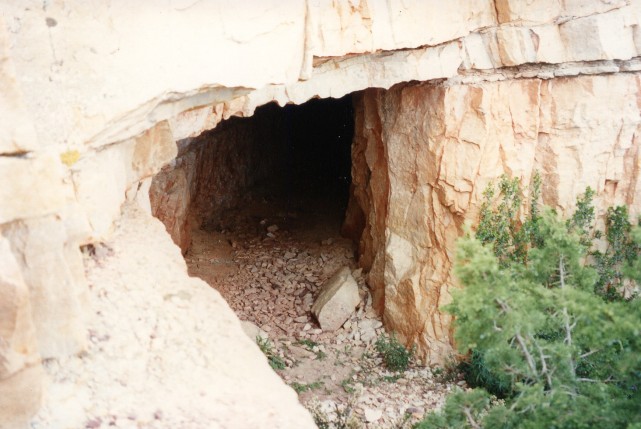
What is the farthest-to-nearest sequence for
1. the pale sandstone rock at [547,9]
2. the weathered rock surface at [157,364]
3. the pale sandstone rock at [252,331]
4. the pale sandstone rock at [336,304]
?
the pale sandstone rock at [336,304] → the pale sandstone rock at [252,331] → the pale sandstone rock at [547,9] → the weathered rock surface at [157,364]

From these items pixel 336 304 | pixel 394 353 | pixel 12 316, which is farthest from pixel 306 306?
pixel 12 316

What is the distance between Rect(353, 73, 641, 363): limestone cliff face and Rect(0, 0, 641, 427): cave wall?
2 cm

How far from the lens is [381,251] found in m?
8.65

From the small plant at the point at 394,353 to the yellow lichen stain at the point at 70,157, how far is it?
4.98 meters

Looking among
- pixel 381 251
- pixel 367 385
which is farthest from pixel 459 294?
pixel 381 251

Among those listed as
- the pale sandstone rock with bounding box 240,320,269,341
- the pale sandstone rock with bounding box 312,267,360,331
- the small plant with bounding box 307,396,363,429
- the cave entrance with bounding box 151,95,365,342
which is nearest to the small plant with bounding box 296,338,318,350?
the cave entrance with bounding box 151,95,365,342

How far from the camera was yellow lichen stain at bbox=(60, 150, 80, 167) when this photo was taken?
13.4ft

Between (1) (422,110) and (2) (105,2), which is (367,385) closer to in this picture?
(1) (422,110)

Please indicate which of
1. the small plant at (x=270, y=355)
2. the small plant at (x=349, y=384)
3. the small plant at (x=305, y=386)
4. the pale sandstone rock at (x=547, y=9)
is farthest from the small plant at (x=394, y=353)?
the pale sandstone rock at (x=547, y=9)

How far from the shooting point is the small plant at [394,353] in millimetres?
7961

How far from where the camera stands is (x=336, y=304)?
869cm

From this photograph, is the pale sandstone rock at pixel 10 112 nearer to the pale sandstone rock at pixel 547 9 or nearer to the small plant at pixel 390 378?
the pale sandstone rock at pixel 547 9

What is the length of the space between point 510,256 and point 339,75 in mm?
2911

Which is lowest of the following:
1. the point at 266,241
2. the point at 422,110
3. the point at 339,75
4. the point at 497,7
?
the point at 266,241
